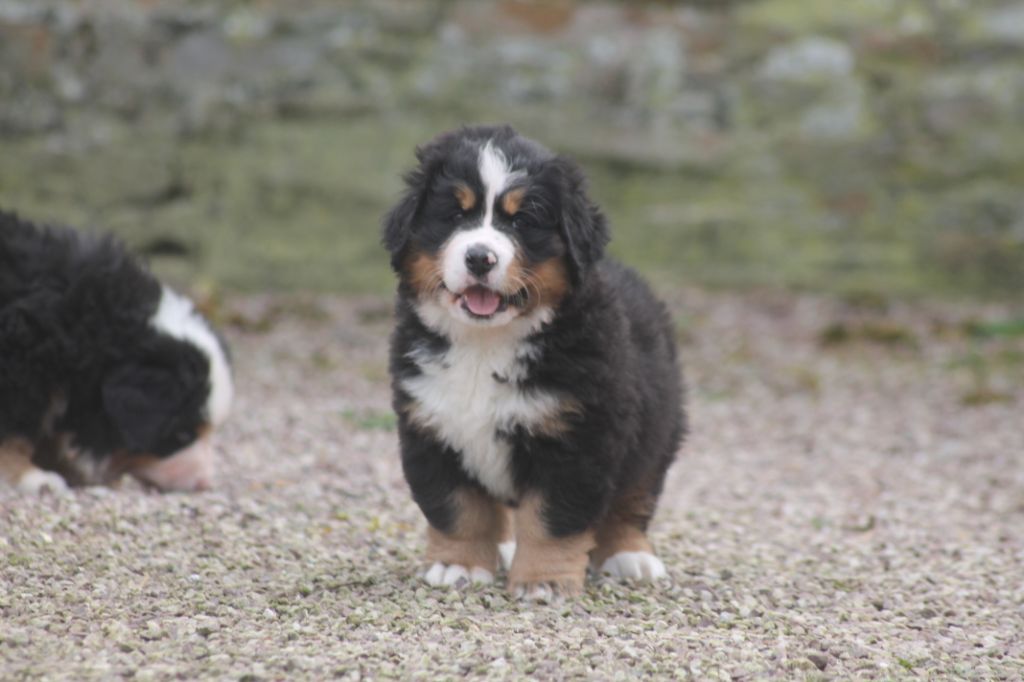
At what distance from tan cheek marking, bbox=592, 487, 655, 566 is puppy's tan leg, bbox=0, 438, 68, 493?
2154 millimetres

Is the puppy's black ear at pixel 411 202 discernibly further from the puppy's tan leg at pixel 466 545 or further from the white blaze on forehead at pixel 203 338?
the white blaze on forehead at pixel 203 338

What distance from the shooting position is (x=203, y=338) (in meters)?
Result: 5.66

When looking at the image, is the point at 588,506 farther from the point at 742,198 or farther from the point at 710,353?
the point at 742,198

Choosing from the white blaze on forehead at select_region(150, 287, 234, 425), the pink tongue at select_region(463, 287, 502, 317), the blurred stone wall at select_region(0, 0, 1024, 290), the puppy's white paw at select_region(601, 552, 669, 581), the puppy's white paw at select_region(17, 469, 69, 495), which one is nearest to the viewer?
the pink tongue at select_region(463, 287, 502, 317)

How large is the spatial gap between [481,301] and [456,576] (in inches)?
35.9

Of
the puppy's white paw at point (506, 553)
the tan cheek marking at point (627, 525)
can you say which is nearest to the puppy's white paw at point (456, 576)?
the puppy's white paw at point (506, 553)

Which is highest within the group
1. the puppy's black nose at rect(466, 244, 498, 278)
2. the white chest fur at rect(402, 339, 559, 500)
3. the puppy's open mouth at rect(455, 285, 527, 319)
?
the puppy's black nose at rect(466, 244, 498, 278)

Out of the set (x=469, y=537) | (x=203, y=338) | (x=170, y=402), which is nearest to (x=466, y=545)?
(x=469, y=537)

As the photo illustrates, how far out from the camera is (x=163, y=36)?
31.2 feet

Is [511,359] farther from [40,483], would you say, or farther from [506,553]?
[40,483]

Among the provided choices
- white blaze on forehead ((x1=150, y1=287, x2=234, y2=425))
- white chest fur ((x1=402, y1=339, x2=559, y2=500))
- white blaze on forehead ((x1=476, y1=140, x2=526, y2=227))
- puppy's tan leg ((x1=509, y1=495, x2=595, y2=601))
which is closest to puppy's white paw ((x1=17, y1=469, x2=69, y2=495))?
white blaze on forehead ((x1=150, y1=287, x2=234, y2=425))

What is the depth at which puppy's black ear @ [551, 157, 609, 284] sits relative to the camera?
405 centimetres

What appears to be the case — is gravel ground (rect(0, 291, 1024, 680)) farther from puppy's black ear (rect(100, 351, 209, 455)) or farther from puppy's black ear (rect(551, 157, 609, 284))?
puppy's black ear (rect(551, 157, 609, 284))

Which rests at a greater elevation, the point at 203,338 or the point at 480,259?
the point at 480,259
